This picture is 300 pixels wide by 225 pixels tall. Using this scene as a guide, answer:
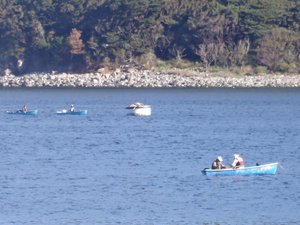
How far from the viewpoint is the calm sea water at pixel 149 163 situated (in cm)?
3956

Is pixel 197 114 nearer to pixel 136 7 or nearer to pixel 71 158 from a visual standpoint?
pixel 71 158

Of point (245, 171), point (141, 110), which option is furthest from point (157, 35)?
point (245, 171)

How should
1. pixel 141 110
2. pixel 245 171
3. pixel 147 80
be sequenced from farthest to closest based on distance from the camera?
pixel 147 80
pixel 141 110
pixel 245 171

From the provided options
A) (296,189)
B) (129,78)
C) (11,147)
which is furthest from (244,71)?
(296,189)

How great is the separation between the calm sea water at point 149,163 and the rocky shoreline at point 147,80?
55.0 ft

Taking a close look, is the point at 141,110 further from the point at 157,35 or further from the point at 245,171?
the point at 157,35

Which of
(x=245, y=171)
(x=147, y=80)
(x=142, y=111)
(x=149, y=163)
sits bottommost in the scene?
(x=147, y=80)

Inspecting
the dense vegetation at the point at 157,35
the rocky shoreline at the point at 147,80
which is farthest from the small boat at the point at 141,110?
the dense vegetation at the point at 157,35

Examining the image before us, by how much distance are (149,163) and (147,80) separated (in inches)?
2475

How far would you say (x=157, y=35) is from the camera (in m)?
120

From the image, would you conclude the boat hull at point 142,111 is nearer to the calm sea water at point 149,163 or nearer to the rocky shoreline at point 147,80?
the calm sea water at point 149,163

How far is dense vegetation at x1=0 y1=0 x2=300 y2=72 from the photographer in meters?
117

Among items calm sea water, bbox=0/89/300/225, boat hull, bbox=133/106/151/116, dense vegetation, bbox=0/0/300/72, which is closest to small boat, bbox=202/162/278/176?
calm sea water, bbox=0/89/300/225

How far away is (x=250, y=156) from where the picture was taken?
55406 millimetres
